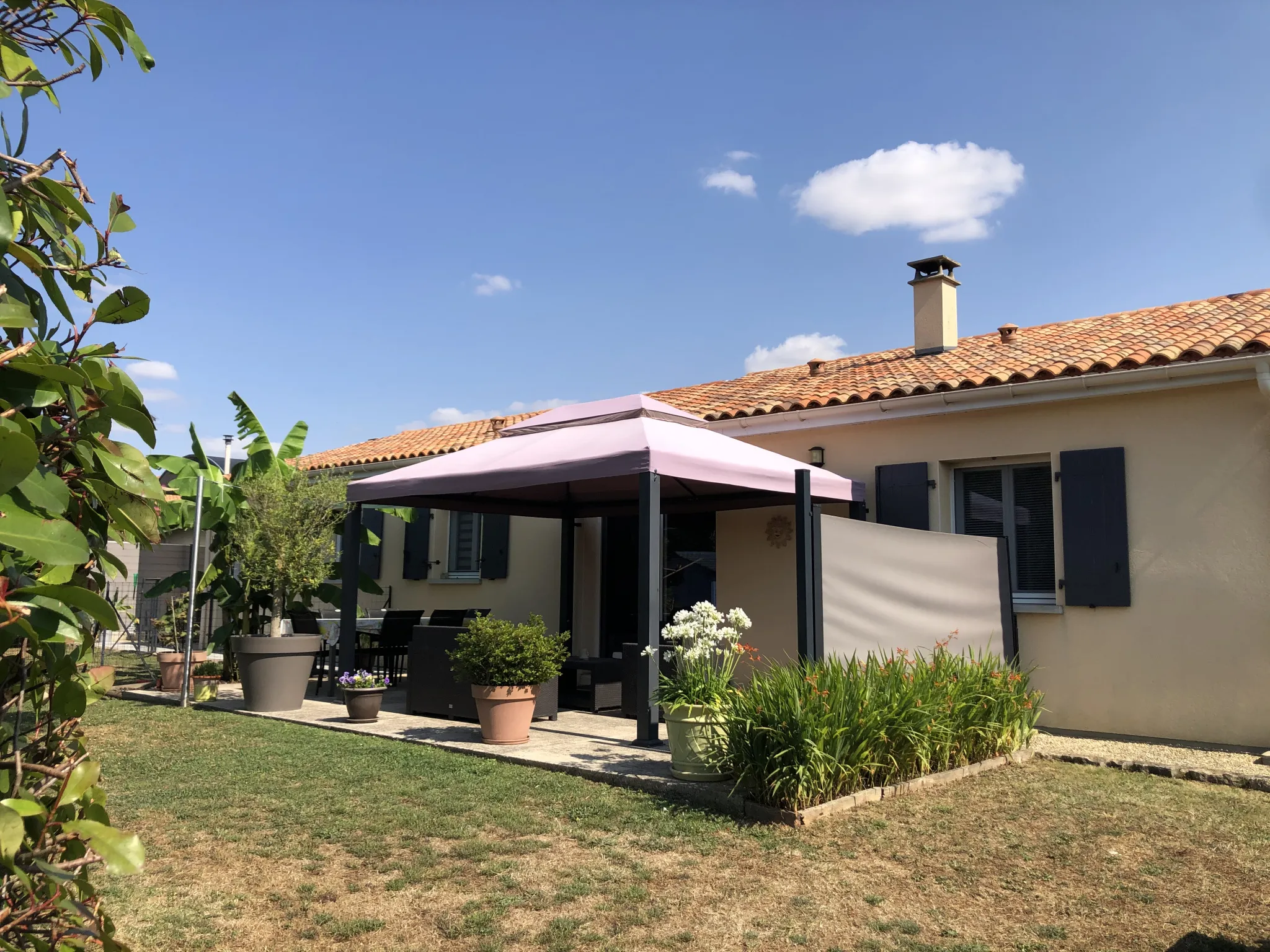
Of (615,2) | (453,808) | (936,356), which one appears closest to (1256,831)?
(453,808)

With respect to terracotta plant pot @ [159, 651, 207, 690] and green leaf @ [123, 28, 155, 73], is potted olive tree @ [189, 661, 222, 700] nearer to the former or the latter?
terracotta plant pot @ [159, 651, 207, 690]

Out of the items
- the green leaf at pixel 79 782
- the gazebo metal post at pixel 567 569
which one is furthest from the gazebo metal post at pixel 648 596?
the green leaf at pixel 79 782

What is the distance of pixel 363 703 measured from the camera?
8820mm

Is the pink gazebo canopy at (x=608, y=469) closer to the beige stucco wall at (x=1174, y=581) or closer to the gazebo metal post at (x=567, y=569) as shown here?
the gazebo metal post at (x=567, y=569)

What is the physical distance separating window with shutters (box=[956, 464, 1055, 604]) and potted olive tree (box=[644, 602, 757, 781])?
3875 millimetres

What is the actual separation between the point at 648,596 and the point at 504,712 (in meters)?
1.56

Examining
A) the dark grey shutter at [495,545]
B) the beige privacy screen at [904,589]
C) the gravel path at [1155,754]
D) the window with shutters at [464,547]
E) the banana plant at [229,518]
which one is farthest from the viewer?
the window with shutters at [464,547]

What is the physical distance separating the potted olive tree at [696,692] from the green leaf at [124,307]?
521 centimetres

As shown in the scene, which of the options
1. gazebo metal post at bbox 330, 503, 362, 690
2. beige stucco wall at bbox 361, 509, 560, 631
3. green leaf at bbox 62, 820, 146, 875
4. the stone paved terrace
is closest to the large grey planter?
the stone paved terrace

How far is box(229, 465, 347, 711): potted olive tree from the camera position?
9805 millimetres

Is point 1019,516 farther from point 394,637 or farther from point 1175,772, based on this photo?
point 394,637

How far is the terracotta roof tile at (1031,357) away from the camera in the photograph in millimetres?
8648

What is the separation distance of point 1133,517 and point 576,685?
590 centimetres

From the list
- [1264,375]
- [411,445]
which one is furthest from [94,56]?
[411,445]
